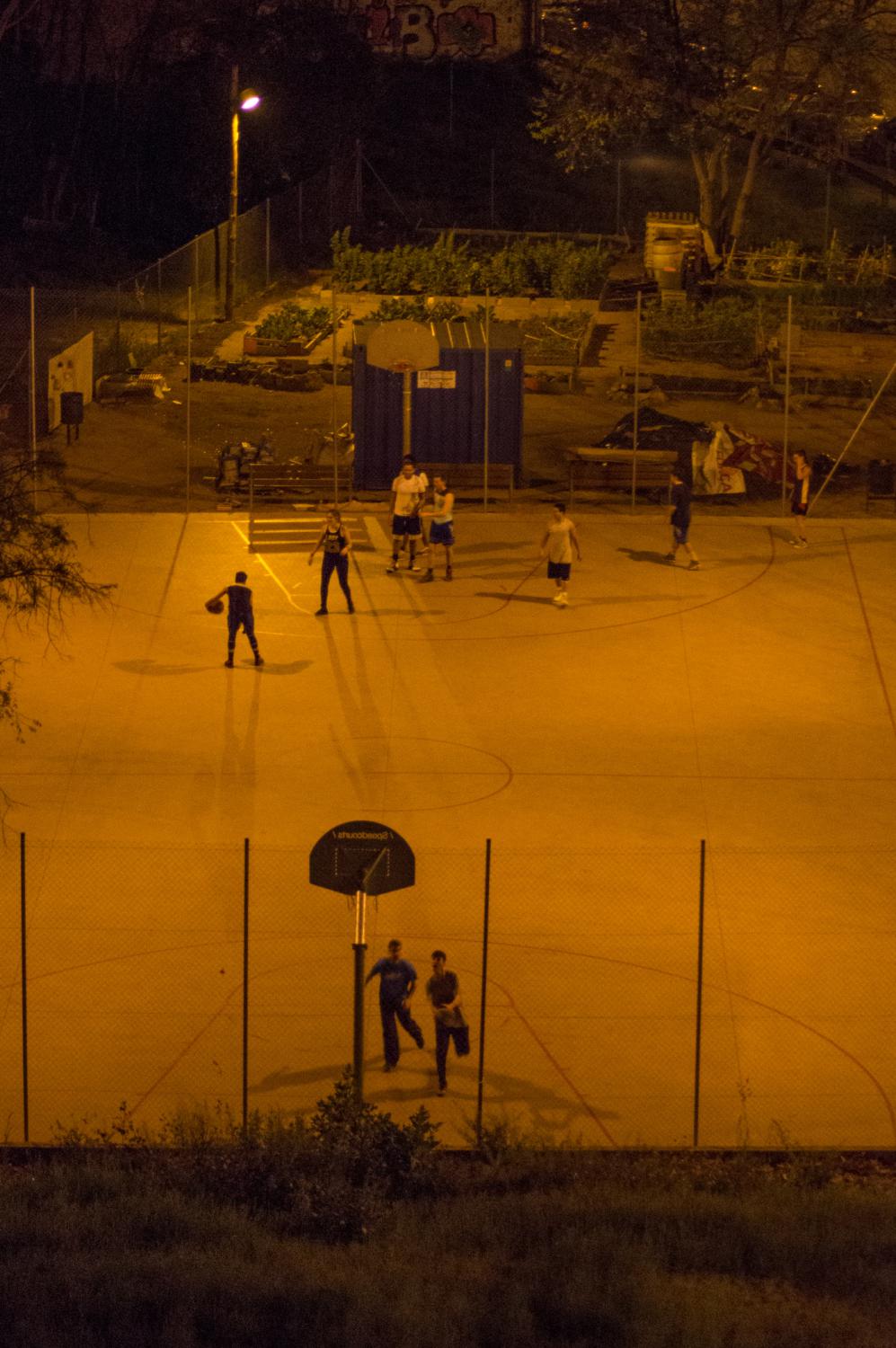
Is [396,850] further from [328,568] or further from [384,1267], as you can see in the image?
[328,568]

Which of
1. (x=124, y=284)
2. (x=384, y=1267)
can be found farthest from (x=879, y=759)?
(x=124, y=284)

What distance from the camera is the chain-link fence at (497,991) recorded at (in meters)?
14.9

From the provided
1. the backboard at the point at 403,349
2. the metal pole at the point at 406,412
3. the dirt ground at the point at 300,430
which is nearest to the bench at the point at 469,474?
the metal pole at the point at 406,412

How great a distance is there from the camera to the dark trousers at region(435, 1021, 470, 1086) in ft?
49.3

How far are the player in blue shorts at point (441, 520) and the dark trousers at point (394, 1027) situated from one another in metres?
13.7

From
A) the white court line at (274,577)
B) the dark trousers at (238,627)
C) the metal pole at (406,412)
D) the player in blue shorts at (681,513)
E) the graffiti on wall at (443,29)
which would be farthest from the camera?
the graffiti on wall at (443,29)

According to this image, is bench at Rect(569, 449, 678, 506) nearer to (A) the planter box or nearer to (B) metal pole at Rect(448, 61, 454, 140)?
(A) the planter box

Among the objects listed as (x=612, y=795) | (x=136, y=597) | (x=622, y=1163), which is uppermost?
(x=136, y=597)

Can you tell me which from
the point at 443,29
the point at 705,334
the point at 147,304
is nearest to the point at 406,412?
the point at 147,304

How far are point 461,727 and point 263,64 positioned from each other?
48.0 meters

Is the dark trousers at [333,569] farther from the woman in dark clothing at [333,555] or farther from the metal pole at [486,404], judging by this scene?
the metal pole at [486,404]

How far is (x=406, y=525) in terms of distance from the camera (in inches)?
1144

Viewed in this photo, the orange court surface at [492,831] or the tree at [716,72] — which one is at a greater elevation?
the tree at [716,72]

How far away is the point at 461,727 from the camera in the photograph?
23.3 m
